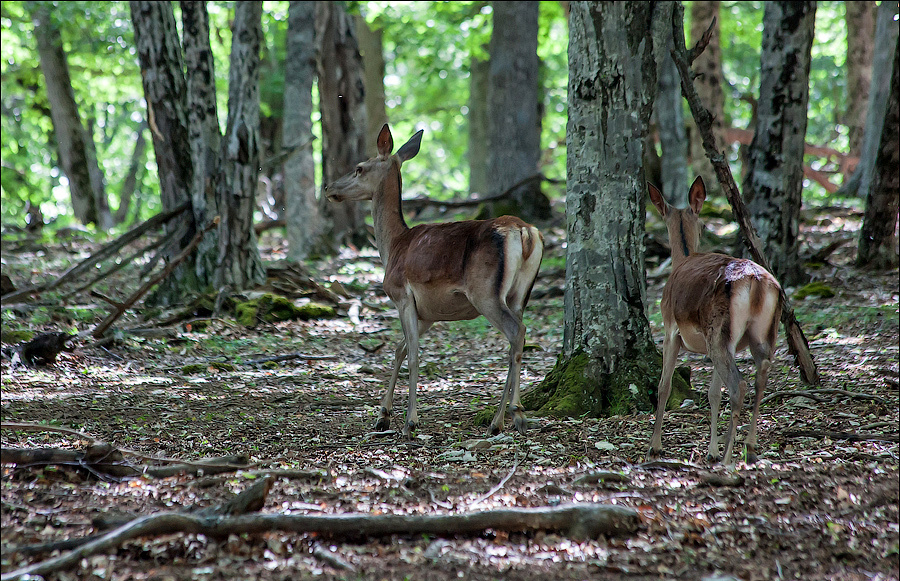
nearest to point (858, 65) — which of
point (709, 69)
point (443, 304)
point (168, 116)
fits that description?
point (709, 69)

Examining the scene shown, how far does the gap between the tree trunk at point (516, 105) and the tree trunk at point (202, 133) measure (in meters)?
6.13

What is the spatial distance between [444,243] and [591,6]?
2.17 meters

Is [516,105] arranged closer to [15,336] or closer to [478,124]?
[478,124]

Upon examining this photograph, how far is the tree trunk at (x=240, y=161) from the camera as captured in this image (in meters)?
11.4

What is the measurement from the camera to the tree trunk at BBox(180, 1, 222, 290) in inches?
449

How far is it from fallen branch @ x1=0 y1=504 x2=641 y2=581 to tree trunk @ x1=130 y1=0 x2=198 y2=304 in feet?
26.9

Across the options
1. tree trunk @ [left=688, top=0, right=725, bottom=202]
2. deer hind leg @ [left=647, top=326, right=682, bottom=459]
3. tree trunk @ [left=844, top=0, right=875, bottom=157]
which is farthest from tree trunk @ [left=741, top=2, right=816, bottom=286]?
tree trunk @ [left=844, top=0, right=875, bottom=157]

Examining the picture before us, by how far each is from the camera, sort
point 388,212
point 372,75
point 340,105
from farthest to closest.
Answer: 1. point 372,75
2. point 340,105
3. point 388,212

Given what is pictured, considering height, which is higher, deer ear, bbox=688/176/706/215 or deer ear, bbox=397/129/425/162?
deer ear, bbox=397/129/425/162

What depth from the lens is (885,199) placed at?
1042cm

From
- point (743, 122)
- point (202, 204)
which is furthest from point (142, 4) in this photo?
point (743, 122)

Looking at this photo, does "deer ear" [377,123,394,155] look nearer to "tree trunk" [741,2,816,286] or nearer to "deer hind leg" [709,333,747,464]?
"deer hind leg" [709,333,747,464]

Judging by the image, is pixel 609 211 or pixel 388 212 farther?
pixel 388 212

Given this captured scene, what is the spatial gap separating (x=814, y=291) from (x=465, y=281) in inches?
224
